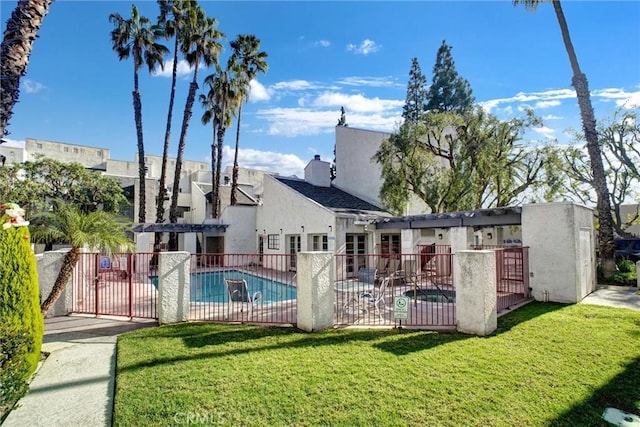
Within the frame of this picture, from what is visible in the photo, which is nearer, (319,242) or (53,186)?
(319,242)

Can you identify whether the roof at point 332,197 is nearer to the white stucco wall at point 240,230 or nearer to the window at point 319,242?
the window at point 319,242

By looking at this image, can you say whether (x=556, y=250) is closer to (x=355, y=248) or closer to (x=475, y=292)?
(x=475, y=292)

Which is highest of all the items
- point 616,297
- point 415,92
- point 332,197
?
point 415,92

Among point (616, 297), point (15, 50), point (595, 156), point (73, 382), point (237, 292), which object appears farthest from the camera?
point (595, 156)

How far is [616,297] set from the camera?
39.9 ft

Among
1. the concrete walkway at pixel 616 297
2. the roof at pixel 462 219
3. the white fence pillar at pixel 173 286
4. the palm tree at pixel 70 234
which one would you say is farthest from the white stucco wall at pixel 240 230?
the concrete walkway at pixel 616 297

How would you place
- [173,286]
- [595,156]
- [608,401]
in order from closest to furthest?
[608,401] → [173,286] → [595,156]

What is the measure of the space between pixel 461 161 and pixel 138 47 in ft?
88.1

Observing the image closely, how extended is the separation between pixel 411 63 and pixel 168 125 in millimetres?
36761

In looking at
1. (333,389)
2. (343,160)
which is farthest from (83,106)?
(333,389)

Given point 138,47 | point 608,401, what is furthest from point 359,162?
point 608,401

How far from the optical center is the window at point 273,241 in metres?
25.0

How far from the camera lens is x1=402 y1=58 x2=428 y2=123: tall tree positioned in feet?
156

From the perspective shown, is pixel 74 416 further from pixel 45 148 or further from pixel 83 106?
pixel 45 148
